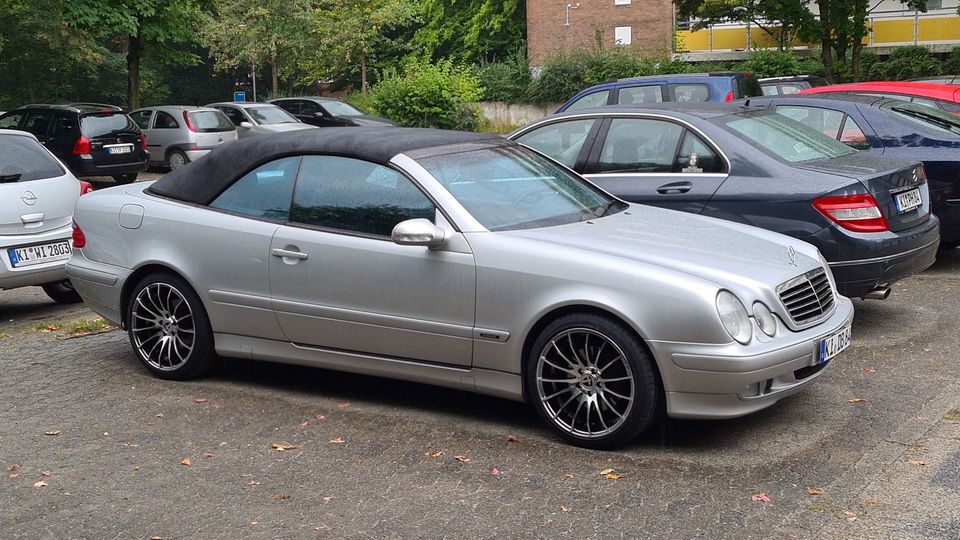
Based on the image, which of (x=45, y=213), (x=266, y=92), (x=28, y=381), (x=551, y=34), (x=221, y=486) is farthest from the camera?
(x=266, y=92)

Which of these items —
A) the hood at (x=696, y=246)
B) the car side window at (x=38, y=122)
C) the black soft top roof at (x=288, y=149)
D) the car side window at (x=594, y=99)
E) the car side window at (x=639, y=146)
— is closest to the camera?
the hood at (x=696, y=246)

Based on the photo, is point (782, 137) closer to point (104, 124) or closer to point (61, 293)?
point (61, 293)

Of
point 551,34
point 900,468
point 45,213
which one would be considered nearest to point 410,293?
point 900,468

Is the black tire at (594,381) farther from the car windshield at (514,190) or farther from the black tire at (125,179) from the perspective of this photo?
the black tire at (125,179)

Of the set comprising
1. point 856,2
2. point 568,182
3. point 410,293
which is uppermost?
point 856,2

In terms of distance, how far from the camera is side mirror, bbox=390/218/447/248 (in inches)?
226

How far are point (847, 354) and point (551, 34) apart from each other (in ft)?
142

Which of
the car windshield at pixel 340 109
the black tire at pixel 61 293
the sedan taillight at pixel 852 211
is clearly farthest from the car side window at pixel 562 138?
the car windshield at pixel 340 109

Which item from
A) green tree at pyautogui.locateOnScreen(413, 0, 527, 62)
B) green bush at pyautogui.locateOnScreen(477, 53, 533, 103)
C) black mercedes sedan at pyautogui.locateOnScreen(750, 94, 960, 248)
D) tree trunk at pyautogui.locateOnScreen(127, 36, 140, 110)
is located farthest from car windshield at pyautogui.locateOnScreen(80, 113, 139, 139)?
green tree at pyautogui.locateOnScreen(413, 0, 527, 62)

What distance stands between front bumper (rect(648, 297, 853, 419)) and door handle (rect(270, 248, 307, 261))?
6.91 ft

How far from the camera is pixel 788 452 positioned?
541 cm

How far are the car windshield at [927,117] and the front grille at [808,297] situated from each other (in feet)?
14.8

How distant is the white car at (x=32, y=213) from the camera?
9.14 m

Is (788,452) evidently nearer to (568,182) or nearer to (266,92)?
(568,182)
